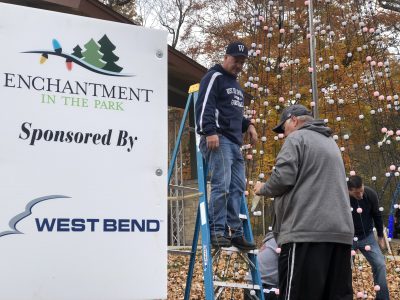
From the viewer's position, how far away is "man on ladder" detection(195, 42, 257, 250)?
4172mm

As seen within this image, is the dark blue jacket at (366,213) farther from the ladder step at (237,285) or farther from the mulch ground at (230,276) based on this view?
the ladder step at (237,285)

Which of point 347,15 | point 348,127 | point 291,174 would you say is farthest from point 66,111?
point 348,127

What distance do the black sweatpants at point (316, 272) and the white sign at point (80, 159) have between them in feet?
3.56

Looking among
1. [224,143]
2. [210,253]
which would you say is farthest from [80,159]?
[224,143]

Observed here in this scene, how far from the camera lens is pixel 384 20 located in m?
13.7

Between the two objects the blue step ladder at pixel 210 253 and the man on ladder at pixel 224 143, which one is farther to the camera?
the man on ladder at pixel 224 143

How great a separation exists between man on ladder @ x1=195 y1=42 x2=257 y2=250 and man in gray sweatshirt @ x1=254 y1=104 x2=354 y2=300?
1.20 ft

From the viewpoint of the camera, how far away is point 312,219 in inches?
147

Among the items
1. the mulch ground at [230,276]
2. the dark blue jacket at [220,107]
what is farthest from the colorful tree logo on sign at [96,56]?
the mulch ground at [230,276]

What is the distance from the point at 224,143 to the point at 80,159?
1.61 m

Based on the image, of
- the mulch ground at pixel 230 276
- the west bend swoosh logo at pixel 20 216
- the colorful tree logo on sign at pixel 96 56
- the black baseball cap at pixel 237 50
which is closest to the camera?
the west bend swoosh logo at pixel 20 216

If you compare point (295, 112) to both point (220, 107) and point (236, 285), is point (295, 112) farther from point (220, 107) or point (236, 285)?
point (236, 285)

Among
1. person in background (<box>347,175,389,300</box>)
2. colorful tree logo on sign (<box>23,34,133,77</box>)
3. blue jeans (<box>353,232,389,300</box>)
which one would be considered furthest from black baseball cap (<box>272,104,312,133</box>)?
blue jeans (<box>353,232,389,300</box>)

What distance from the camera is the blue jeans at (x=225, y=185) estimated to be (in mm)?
4156
